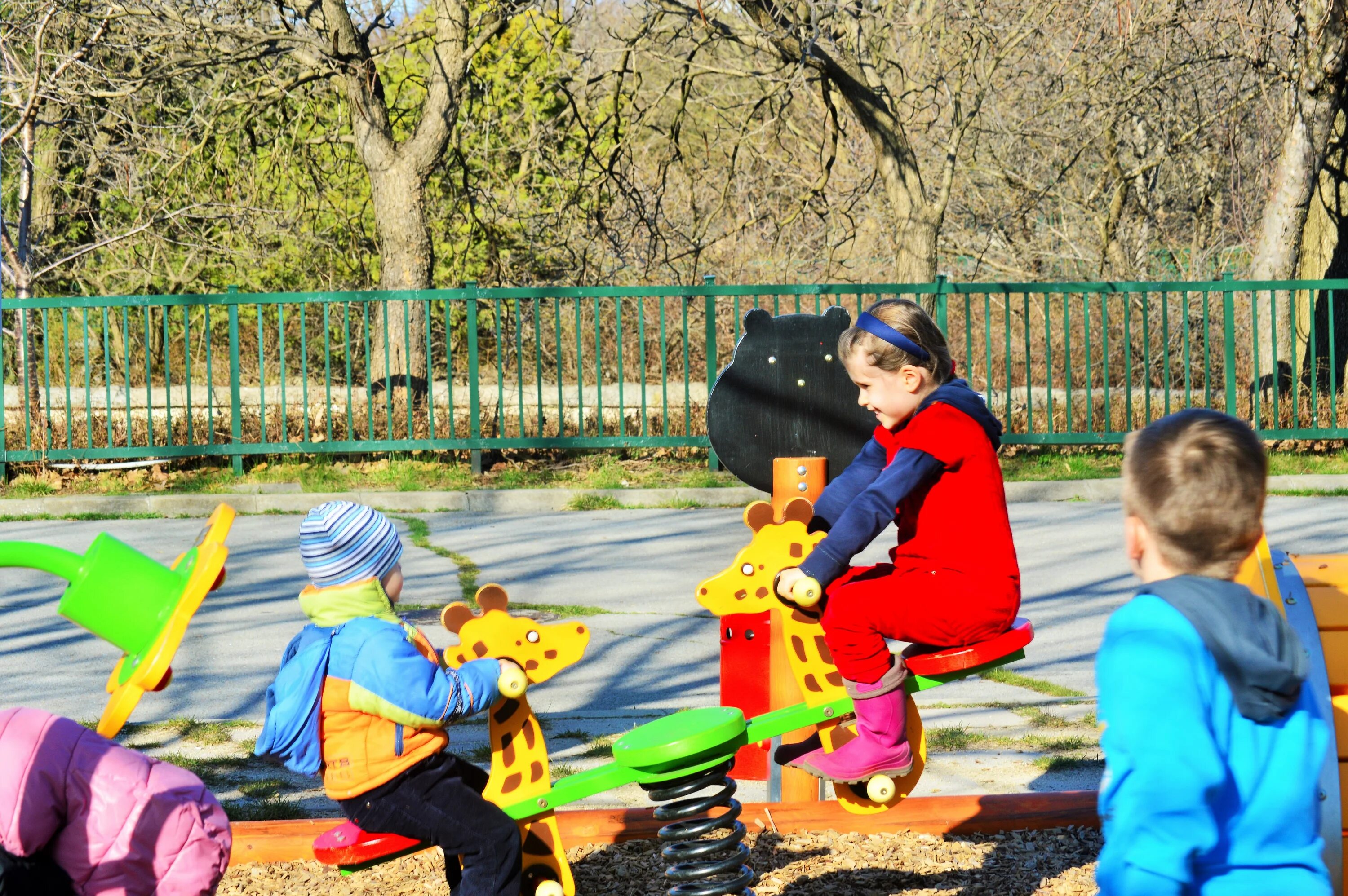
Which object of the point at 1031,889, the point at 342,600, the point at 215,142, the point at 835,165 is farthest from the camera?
the point at 835,165

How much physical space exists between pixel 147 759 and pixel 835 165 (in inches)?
740

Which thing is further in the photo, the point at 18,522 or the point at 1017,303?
the point at 1017,303

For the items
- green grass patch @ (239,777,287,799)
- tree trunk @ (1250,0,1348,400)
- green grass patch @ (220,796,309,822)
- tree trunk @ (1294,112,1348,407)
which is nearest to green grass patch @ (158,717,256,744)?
green grass patch @ (239,777,287,799)

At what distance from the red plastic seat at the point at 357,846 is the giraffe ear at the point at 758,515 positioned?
1.20 metres

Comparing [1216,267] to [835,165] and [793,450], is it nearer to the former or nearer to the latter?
[835,165]

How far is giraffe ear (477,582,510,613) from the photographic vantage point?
3.04m

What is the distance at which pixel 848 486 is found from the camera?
136 inches

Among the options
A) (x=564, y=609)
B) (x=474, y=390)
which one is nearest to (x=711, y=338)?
(x=474, y=390)

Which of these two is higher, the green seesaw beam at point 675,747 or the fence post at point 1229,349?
the fence post at point 1229,349

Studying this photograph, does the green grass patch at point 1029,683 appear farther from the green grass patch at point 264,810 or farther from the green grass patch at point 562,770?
the green grass patch at point 264,810

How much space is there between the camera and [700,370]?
17.4 metres

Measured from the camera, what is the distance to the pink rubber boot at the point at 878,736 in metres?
3.04

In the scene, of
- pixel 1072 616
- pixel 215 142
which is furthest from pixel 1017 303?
pixel 1072 616

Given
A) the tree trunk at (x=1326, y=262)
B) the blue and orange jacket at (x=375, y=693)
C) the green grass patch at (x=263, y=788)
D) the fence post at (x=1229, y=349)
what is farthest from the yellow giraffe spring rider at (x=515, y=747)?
the tree trunk at (x=1326, y=262)
